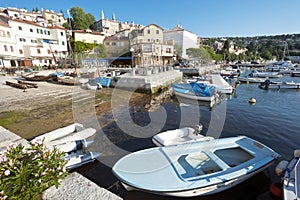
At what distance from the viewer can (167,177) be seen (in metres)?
3.75

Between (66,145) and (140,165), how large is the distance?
3.00 meters

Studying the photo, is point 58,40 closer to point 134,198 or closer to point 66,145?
point 66,145

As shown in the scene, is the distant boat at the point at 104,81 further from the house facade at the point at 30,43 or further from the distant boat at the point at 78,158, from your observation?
the house facade at the point at 30,43

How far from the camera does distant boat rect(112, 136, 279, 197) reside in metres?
3.59

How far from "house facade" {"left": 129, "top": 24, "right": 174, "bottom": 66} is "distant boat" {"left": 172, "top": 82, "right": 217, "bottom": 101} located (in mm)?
21837

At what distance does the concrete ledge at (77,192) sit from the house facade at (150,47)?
35.2 metres

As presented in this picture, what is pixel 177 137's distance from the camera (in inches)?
263

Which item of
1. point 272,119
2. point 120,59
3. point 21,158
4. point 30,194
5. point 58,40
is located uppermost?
point 58,40

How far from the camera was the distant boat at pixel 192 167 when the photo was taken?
359 centimetres

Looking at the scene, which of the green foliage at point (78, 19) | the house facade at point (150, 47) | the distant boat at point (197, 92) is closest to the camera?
the distant boat at point (197, 92)

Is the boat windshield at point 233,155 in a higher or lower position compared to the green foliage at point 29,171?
lower

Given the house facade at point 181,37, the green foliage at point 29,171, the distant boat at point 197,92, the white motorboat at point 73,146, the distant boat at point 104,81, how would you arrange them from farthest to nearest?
the house facade at point 181,37 → the distant boat at point 104,81 → the distant boat at point 197,92 → the white motorboat at point 73,146 → the green foliage at point 29,171

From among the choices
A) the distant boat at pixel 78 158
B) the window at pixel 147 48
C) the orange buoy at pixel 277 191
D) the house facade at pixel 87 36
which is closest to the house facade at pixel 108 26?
the house facade at pixel 87 36

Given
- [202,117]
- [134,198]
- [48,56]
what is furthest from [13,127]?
[48,56]
